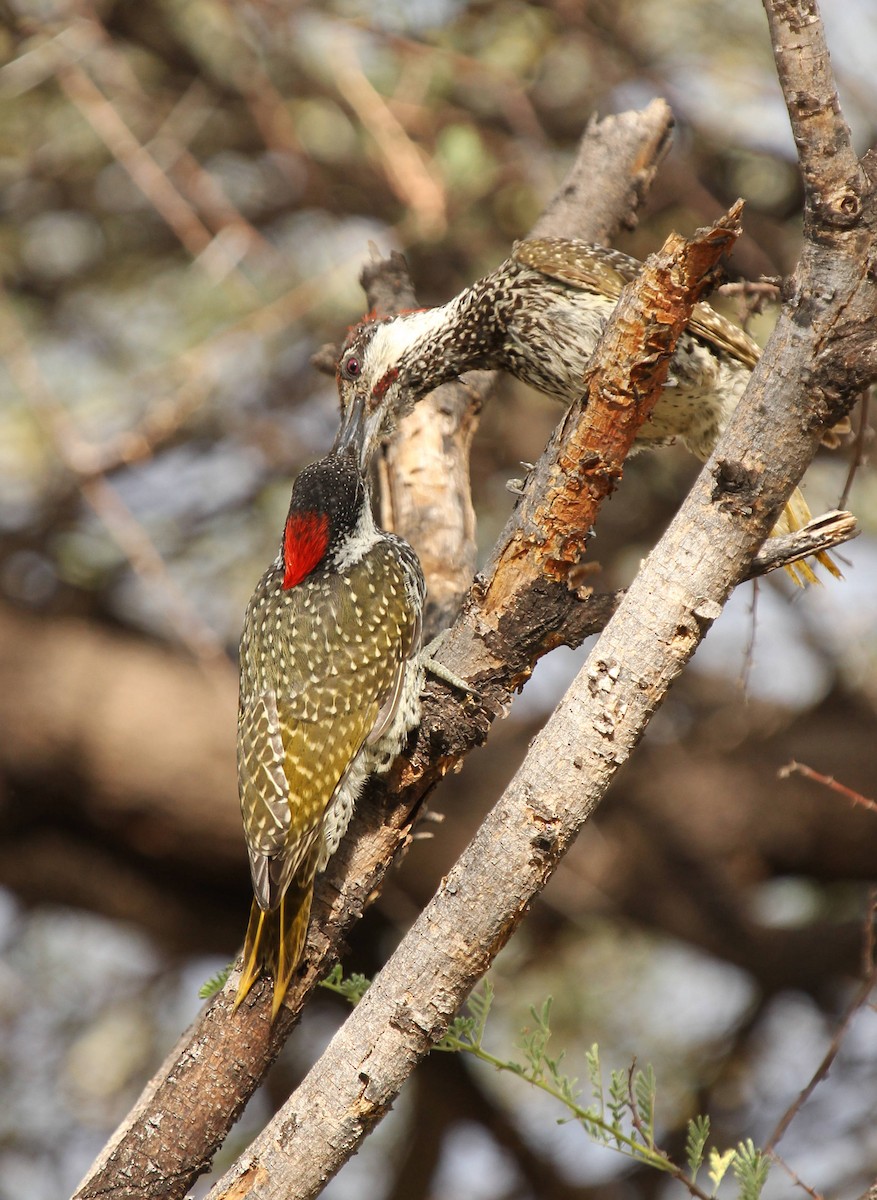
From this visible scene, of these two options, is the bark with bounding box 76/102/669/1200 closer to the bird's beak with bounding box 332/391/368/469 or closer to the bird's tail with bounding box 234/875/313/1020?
the bird's tail with bounding box 234/875/313/1020

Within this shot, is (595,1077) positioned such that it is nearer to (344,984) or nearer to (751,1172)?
(751,1172)

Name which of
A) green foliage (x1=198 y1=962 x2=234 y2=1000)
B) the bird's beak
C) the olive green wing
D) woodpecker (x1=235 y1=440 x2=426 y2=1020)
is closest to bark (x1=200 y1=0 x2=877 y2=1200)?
woodpecker (x1=235 y1=440 x2=426 y2=1020)

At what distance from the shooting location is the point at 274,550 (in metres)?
5.64

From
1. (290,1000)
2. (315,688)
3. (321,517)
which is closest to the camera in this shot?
(290,1000)

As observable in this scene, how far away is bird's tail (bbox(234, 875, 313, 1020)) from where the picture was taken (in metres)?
2.61

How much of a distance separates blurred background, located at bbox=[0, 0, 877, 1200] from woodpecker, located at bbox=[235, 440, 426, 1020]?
1.42 metres

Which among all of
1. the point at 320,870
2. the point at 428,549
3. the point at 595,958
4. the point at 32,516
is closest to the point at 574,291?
the point at 428,549

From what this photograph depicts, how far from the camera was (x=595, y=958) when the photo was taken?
18.5 feet

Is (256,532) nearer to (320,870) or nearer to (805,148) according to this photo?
(320,870)

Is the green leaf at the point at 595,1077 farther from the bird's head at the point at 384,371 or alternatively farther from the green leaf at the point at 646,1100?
the bird's head at the point at 384,371

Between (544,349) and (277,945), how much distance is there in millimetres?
1719

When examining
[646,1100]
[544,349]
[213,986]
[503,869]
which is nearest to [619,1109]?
[646,1100]

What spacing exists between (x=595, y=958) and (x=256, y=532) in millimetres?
2449

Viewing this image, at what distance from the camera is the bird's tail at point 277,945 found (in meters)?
2.61
